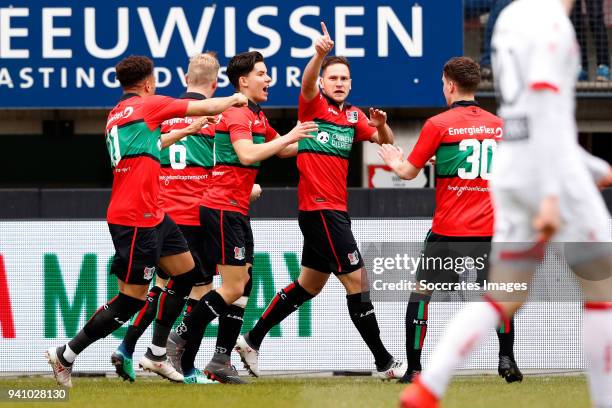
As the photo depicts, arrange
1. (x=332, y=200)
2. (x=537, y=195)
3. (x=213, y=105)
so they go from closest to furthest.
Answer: (x=537, y=195) → (x=213, y=105) → (x=332, y=200)

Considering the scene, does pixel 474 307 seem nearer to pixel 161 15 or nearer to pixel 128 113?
pixel 128 113

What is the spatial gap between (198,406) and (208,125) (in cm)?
268

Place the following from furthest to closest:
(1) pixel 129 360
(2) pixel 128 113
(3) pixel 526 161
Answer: (1) pixel 129 360 → (2) pixel 128 113 → (3) pixel 526 161

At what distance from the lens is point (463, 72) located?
26.5 ft

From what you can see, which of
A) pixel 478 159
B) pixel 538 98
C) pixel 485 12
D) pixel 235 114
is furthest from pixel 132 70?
pixel 485 12

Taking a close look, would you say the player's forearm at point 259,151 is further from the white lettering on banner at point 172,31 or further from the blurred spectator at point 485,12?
the blurred spectator at point 485,12

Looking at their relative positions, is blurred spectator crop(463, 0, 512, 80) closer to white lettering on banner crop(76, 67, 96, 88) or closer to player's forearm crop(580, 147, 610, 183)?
white lettering on banner crop(76, 67, 96, 88)

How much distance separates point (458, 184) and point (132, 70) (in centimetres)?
221

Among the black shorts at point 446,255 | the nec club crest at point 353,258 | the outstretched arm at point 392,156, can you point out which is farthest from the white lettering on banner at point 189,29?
the outstretched arm at point 392,156

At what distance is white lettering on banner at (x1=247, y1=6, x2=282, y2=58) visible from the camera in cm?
1384

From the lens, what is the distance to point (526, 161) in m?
4.97

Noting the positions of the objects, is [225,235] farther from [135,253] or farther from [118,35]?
[118,35]

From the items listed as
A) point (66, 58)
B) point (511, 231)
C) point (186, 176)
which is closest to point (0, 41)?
point (66, 58)

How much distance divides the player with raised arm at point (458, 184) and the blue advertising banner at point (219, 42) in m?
5.65
